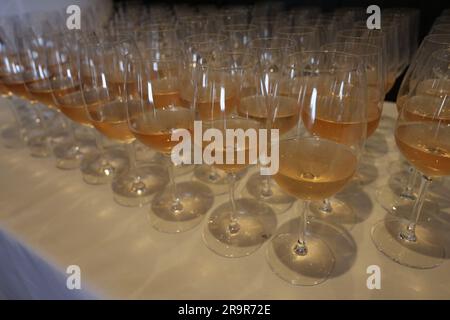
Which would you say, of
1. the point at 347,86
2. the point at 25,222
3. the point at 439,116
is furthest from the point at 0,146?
the point at 439,116

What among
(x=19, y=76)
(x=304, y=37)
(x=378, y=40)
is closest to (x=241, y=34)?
(x=304, y=37)

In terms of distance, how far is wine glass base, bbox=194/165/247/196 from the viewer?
959 mm

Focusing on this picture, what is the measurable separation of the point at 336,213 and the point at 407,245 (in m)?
0.17

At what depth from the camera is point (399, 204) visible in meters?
0.85

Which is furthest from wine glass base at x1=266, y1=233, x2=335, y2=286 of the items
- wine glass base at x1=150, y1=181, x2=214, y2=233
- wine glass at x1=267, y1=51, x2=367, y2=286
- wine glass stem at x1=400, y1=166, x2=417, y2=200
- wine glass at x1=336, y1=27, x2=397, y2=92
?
wine glass at x1=336, y1=27, x2=397, y2=92

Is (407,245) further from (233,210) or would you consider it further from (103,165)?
(103,165)

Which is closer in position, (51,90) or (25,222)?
(25,222)

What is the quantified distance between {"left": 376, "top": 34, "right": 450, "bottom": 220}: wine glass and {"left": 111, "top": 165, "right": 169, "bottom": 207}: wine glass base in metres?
0.64

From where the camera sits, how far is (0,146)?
120cm

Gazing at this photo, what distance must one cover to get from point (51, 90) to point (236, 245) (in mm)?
778

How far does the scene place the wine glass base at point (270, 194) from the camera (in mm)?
879

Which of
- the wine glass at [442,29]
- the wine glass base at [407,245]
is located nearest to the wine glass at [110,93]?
the wine glass base at [407,245]
